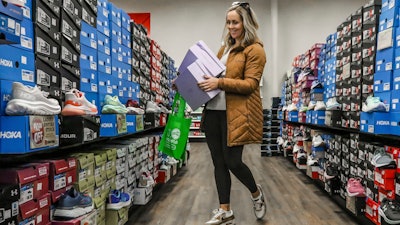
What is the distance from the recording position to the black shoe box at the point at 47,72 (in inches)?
58.8

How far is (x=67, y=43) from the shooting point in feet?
5.84

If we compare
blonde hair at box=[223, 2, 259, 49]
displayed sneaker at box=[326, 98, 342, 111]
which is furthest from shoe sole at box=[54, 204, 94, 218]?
displayed sneaker at box=[326, 98, 342, 111]

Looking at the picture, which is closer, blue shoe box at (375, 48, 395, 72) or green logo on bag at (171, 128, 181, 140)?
blue shoe box at (375, 48, 395, 72)

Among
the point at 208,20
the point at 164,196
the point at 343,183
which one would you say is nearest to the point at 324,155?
the point at 343,183

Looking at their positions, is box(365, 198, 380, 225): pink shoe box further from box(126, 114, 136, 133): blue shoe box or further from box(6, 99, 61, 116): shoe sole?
box(6, 99, 61, 116): shoe sole

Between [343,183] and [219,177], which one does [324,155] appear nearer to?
[343,183]

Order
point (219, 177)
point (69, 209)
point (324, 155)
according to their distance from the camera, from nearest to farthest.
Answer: point (69, 209), point (219, 177), point (324, 155)

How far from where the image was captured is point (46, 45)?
1559mm

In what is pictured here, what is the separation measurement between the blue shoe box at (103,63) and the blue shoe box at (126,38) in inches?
15.5

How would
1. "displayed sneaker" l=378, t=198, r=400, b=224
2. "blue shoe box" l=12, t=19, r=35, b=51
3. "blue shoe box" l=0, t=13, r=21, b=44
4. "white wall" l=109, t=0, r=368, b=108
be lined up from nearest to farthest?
1. "blue shoe box" l=0, t=13, r=21, b=44
2. "blue shoe box" l=12, t=19, r=35, b=51
3. "displayed sneaker" l=378, t=198, r=400, b=224
4. "white wall" l=109, t=0, r=368, b=108

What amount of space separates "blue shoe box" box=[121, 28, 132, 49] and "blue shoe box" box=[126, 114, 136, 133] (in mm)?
555

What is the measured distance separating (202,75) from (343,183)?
163 centimetres

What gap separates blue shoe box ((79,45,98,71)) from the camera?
1.98 meters

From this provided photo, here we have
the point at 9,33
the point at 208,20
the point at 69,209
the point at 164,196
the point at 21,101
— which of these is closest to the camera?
the point at 9,33
